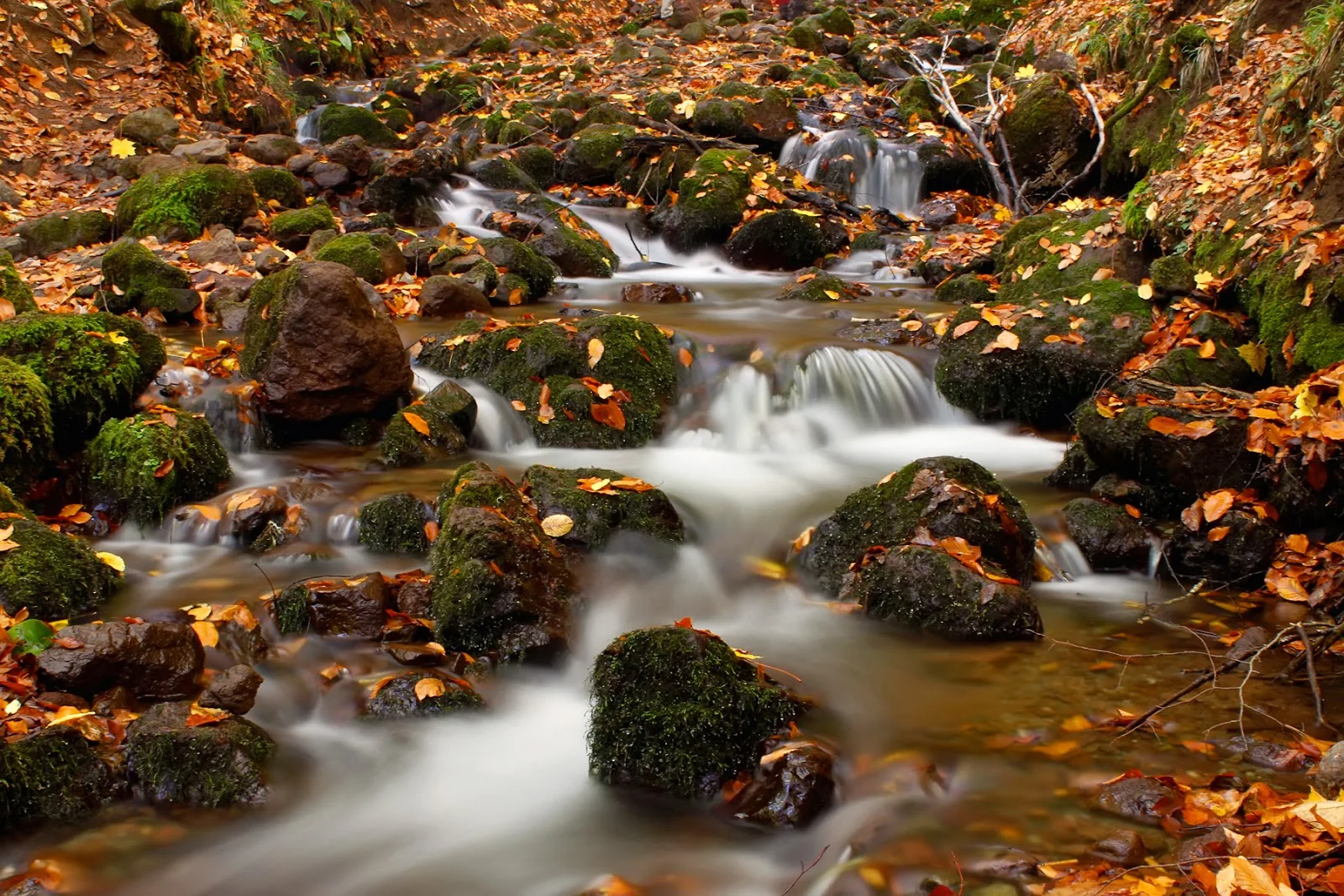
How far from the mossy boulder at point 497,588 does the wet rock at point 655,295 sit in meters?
5.83

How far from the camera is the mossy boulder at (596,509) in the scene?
5.22m

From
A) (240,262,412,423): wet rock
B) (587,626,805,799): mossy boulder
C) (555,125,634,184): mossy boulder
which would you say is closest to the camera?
(587,626,805,799): mossy boulder

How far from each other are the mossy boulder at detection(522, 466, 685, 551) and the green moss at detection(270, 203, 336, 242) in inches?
252

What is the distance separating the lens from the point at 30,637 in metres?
3.76

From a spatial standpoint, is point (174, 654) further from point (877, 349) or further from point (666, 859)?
point (877, 349)

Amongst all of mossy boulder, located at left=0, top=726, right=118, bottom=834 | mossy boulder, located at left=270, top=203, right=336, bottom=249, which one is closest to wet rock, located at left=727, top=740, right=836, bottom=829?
mossy boulder, located at left=0, top=726, right=118, bottom=834

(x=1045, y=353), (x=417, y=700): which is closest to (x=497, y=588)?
(x=417, y=700)

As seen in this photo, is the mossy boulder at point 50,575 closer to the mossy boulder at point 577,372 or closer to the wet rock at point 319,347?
the wet rock at point 319,347

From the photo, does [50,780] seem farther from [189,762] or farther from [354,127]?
[354,127]

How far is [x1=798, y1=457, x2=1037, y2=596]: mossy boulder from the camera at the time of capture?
4.91 m

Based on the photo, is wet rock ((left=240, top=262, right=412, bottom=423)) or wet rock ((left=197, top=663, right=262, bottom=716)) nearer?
wet rock ((left=197, top=663, right=262, bottom=716))

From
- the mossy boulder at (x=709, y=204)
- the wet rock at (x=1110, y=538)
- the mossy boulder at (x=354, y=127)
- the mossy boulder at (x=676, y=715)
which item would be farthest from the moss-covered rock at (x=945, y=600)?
the mossy boulder at (x=354, y=127)

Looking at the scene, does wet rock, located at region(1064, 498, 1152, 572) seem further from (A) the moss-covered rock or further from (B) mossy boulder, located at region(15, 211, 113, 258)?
(B) mossy boulder, located at region(15, 211, 113, 258)

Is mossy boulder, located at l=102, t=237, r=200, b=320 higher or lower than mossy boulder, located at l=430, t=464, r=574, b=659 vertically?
higher
